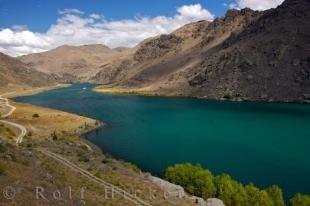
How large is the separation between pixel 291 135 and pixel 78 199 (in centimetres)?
9772

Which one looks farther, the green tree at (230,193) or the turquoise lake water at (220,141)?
the turquoise lake water at (220,141)

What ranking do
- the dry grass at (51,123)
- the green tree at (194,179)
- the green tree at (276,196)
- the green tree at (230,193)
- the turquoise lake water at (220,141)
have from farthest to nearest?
→ the dry grass at (51,123) → the turquoise lake water at (220,141) → the green tree at (194,179) → the green tree at (230,193) → the green tree at (276,196)

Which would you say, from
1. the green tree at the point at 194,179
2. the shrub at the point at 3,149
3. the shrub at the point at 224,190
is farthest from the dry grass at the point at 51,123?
the shrub at the point at 224,190

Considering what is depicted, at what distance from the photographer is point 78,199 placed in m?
44.8

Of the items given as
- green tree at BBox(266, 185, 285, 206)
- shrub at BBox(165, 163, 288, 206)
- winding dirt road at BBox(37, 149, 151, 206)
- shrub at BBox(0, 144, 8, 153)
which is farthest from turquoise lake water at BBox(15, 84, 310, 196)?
shrub at BBox(0, 144, 8, 153)

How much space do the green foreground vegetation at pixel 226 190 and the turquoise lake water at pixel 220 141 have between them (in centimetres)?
1350

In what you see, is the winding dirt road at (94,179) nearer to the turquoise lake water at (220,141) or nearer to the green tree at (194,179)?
the green tree at (194,179)

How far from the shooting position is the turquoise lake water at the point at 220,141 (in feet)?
284

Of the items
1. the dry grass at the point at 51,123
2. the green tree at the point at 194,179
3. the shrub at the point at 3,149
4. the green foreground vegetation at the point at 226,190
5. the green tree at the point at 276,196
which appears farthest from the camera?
the dry grass at the point at 51,123

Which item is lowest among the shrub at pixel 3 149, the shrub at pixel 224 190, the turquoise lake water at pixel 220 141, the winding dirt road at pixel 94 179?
the turquoise lake water at pixel 220 141

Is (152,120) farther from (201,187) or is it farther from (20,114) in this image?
(201,187)

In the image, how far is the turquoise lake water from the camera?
86688 mm

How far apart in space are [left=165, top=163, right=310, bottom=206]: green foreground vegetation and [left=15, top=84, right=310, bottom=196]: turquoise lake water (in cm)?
1350

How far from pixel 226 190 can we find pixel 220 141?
2334 inches
